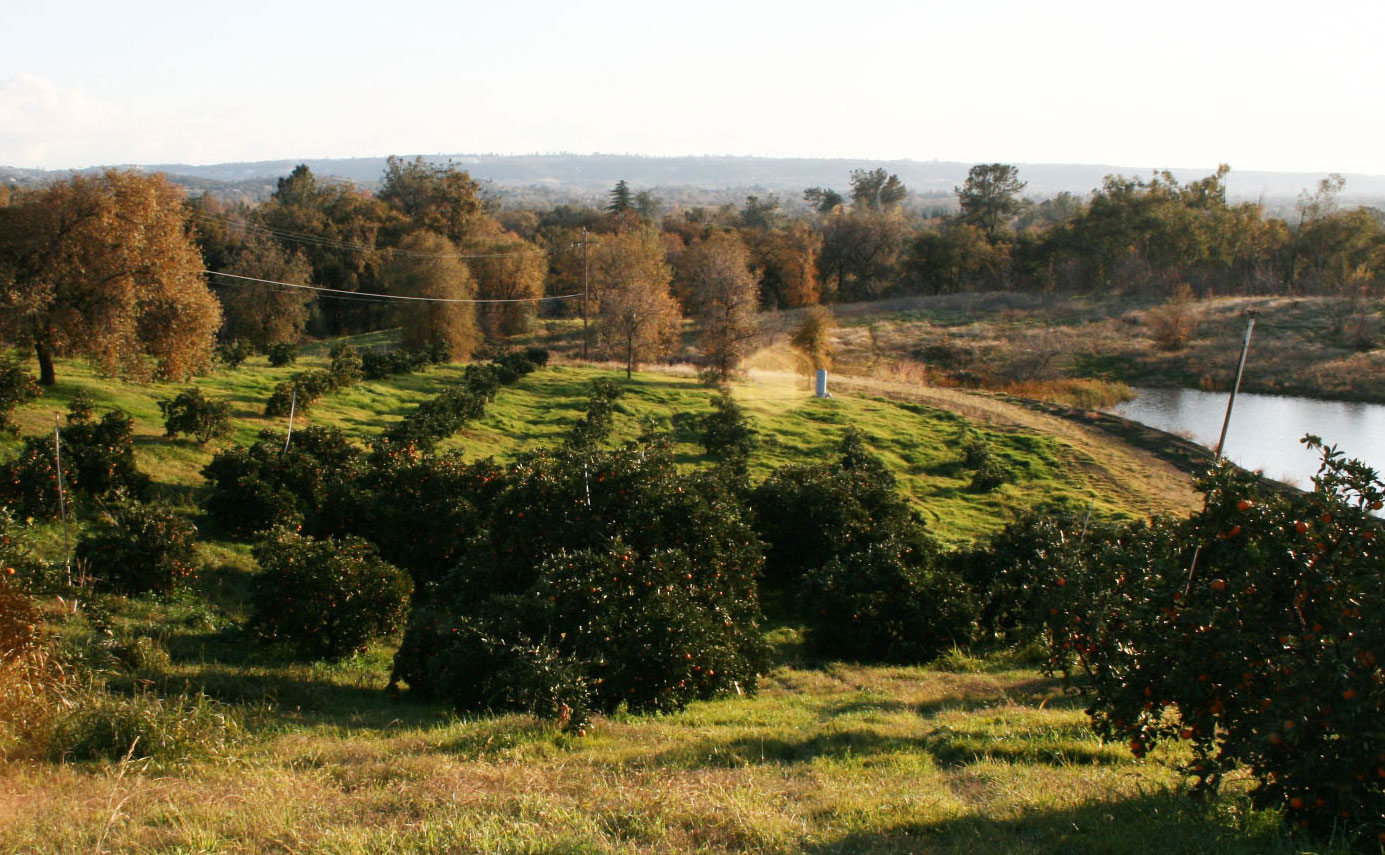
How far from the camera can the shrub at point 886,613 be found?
13.2m

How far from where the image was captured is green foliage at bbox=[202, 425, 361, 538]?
578 inches

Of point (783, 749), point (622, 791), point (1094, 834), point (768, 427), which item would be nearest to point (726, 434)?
point (768, 427)

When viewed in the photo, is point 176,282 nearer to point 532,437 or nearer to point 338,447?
point 338,447

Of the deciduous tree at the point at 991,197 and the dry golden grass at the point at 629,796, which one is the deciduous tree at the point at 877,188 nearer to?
the deciduous tree at the point at 991,197

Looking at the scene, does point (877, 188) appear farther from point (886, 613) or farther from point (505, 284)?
point (886, 613)

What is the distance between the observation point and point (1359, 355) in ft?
159

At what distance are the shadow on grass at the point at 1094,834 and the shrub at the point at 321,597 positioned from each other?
7.11 m

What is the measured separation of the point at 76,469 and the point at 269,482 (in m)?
2.69

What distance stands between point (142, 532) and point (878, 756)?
9.69m

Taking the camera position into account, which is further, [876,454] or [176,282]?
[876,454]

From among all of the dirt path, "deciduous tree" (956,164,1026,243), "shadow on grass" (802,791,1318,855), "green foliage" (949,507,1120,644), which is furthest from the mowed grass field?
"deciduous tree" (956,164,1026,243)

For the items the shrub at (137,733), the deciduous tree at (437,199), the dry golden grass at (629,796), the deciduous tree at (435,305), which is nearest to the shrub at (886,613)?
the dry golden grass at (629,796)

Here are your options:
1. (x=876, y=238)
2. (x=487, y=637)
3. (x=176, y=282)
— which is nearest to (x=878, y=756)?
(x=487, y=637)

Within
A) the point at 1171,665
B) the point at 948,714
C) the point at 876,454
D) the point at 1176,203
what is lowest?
the point at 876,454
